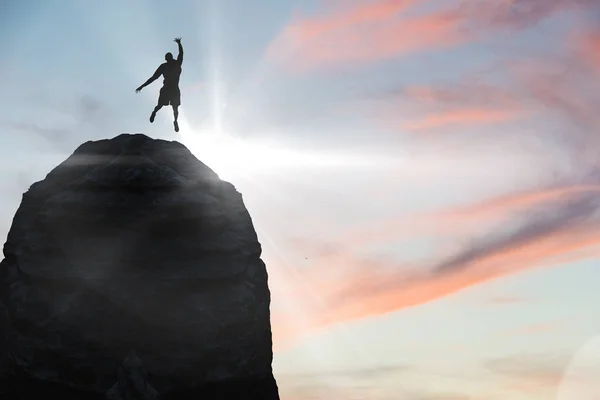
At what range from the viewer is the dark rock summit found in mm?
27625

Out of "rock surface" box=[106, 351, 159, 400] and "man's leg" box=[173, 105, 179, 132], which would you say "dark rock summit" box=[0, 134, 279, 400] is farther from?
"man's leg" box=[173, 105, 179, 132]

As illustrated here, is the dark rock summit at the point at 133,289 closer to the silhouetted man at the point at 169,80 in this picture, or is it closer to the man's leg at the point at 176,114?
the man's leg at the point at 176,114

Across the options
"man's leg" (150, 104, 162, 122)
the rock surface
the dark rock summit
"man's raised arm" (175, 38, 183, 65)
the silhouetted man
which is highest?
"man's raised arm" (175, 38, 183, 65)

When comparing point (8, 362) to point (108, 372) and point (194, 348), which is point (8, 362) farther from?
point (194, 348)

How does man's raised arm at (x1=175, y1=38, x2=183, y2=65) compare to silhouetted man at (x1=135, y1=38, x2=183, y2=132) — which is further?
silhouetted man at (x1=135, y1=38, x2=183, y2=132)

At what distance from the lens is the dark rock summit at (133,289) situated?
2762 centimetres

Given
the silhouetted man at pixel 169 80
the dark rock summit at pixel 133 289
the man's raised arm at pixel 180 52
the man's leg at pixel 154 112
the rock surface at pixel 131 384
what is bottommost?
the rock surface at pixel 131 384

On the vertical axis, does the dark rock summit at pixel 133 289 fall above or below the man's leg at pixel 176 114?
below

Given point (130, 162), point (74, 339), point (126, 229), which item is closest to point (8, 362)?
point (74, 339)

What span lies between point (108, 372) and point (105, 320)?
6.31 feet

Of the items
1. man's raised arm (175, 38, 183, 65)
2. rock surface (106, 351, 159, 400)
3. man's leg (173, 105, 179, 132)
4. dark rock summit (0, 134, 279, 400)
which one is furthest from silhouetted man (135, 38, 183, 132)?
rock surface (106, 351, 159, 400)

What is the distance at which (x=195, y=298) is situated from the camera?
28719 millimetres

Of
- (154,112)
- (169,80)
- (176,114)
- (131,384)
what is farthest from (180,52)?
(131,384)

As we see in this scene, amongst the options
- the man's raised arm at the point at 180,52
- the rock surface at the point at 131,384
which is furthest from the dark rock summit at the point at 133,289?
the man's raised arm at the point at 180,52
